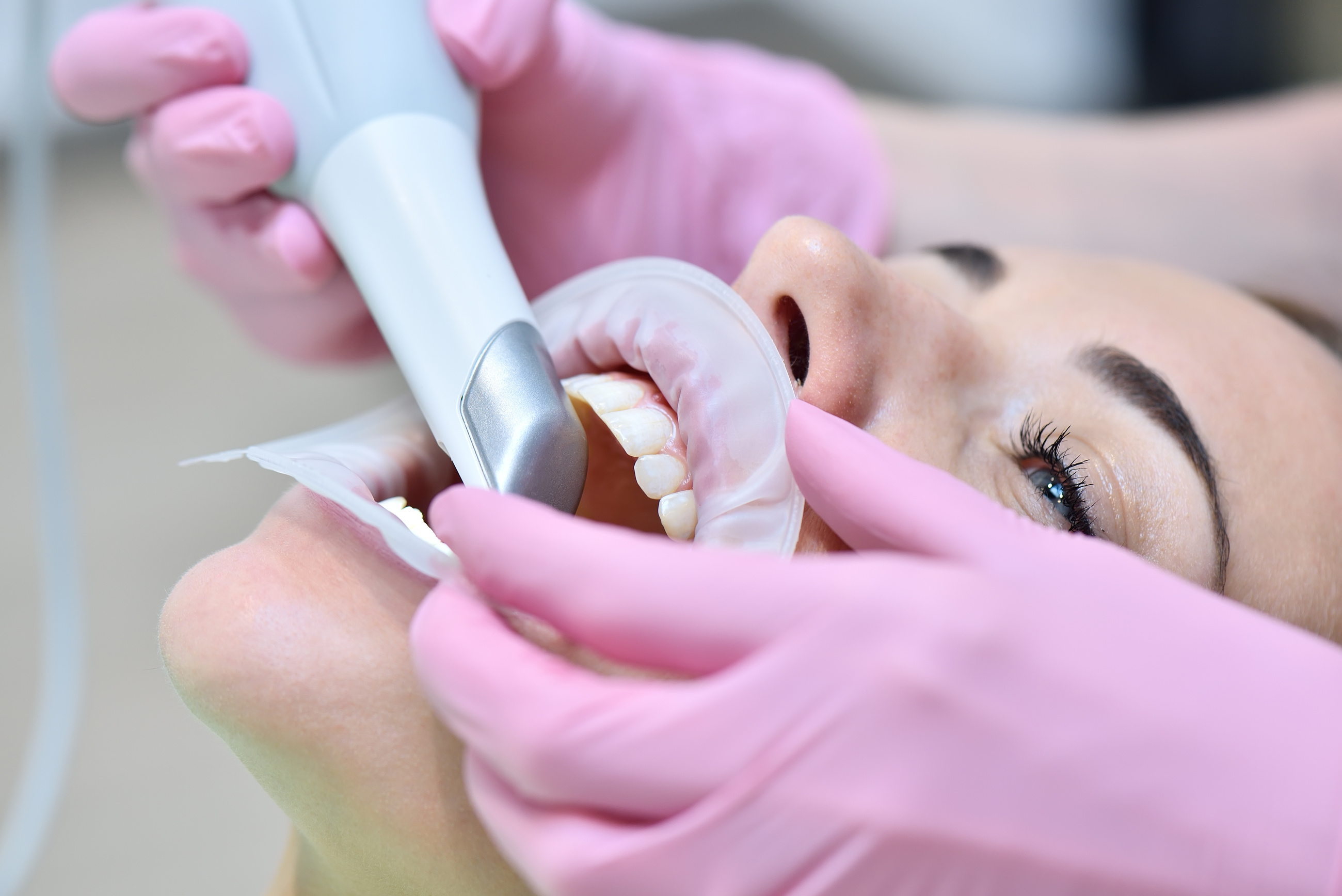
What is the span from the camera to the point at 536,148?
1.14m

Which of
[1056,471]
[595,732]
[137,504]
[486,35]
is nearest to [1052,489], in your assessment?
[1056,471]

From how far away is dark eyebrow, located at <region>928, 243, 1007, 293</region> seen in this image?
88cm

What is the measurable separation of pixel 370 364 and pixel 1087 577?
867 millimetres

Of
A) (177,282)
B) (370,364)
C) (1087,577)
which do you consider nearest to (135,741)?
(370,364)

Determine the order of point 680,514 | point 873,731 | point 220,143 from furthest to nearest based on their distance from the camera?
point 220,143 → point 680,514 → point 873,731

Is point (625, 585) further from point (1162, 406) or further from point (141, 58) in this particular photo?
point (141, 58)

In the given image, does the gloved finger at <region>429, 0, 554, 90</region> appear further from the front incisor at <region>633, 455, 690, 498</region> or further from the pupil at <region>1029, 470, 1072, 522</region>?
the pupil at <region>1029, 470, 1072, 522</region>

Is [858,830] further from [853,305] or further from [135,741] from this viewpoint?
[135,741]

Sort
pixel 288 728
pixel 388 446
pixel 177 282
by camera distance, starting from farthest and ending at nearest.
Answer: pixel 177 282
pixel 388 446
pixel 288 728

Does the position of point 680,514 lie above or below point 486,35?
below

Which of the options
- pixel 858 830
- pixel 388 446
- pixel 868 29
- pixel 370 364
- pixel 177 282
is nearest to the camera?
pixel 858 830

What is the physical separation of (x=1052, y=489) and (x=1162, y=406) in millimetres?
87

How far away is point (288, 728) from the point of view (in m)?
0.63

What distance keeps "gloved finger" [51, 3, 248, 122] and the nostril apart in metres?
0.50
